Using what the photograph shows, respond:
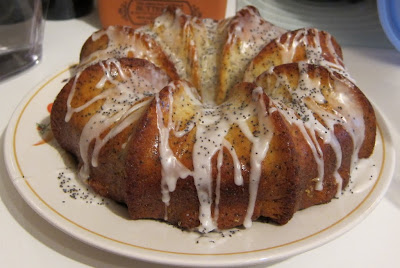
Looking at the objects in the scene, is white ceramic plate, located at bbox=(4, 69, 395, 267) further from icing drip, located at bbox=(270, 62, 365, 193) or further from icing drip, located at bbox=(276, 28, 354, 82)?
icing drip, located at bbox=(276, 28, 354, 82)

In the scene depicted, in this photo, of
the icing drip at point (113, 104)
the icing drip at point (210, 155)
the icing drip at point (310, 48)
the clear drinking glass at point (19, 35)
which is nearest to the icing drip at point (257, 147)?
the icing drip at point (210, 155)

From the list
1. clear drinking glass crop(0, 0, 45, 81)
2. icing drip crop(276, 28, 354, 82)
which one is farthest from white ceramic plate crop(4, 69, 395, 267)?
clear drinking glass crop(0, 0, 45, 81)

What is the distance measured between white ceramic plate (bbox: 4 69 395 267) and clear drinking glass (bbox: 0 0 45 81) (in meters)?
0.82

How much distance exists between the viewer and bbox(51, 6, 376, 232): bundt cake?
1146 mm

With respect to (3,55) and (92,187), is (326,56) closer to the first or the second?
(92,187)

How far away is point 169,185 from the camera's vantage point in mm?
1159

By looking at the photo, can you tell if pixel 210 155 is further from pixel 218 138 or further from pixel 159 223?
pixel 159 223

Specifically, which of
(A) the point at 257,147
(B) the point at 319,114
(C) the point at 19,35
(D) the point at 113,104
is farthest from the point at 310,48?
(C) the point at 19,35

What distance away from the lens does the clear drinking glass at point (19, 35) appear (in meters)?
2.10

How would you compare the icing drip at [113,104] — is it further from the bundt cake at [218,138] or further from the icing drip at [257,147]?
the icing drip at [257,147]

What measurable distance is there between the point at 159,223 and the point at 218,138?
280mm

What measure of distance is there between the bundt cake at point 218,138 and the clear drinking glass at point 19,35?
0.88 m

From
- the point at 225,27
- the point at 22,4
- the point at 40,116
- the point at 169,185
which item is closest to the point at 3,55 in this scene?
the point at 22,4

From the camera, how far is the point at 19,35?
2.19 m
